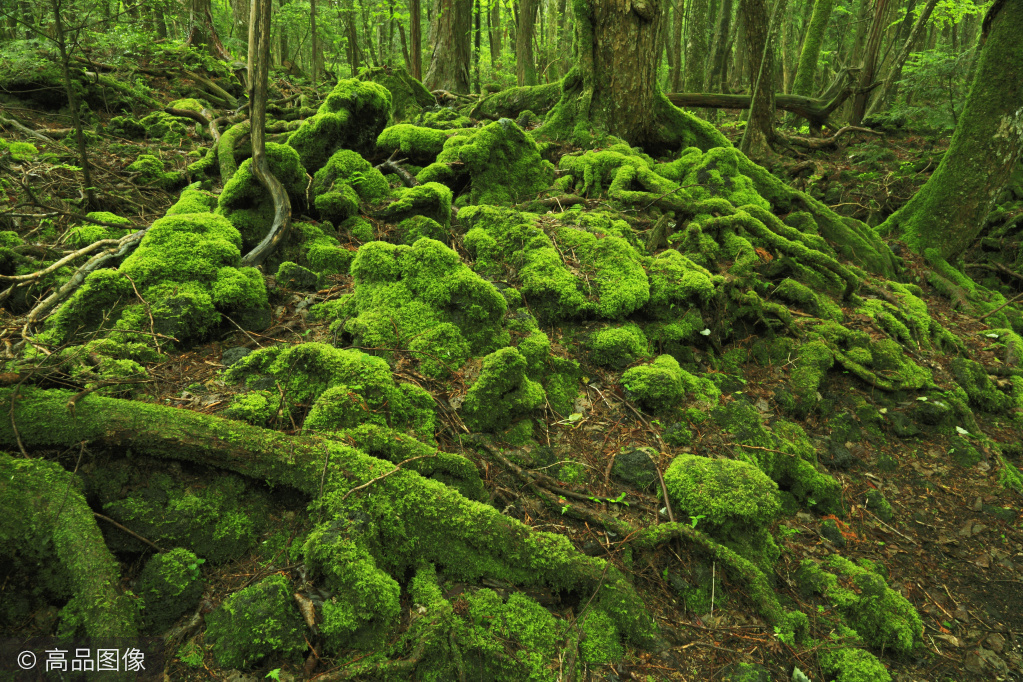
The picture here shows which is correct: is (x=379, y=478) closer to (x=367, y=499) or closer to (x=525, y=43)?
(x=367, y=499)

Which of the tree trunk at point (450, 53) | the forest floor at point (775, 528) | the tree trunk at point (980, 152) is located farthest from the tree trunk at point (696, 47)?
the forest floor at point (775, 528)

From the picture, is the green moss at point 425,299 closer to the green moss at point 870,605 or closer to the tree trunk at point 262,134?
the tree trunk at point 262,134

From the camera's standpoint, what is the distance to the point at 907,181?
10766 millimetres

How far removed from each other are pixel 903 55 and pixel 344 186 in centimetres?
1340

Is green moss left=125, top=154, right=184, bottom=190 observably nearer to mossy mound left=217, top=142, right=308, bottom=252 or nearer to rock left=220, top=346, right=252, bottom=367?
mossy mound left=217, top=142, right=308, bottom=252

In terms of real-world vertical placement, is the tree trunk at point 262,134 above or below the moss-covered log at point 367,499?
above

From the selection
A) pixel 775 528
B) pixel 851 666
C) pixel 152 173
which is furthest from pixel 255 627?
pixel 152 173

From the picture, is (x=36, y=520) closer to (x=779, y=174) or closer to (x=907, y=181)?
(x=779, y=174)

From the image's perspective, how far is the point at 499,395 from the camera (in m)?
4.11

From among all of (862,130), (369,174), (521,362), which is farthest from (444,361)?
(862,130)

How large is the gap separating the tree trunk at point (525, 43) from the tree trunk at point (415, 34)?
138 inches

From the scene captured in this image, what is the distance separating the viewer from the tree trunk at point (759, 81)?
1003 centimetres

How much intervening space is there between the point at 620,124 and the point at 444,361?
641 centimetres

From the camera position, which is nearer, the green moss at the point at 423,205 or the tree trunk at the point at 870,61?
the green moss at the point at 423,205
